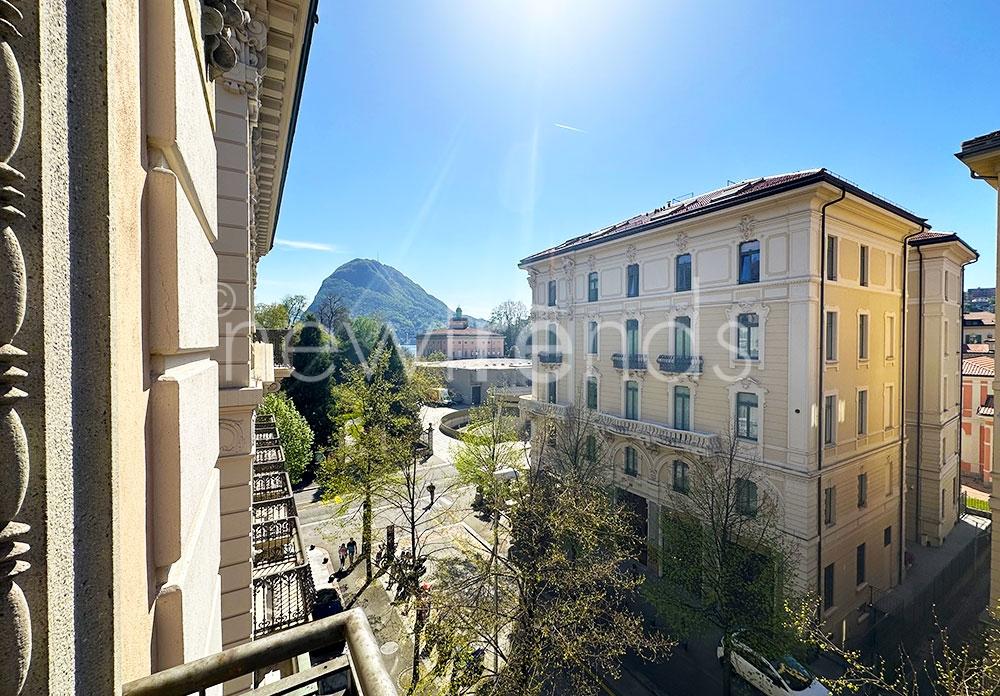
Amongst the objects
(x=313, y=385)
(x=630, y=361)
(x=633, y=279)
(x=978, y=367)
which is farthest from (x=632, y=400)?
(x=313, y=385)

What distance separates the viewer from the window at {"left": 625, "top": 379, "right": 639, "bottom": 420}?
1841 cm

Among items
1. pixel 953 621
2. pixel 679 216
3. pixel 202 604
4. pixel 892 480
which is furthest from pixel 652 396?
pixel 202 604

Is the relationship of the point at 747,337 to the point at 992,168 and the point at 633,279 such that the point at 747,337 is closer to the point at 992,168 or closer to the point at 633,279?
the point at 633,279

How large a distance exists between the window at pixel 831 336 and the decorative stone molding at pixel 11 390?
17048mm

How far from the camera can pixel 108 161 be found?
3.73 feet

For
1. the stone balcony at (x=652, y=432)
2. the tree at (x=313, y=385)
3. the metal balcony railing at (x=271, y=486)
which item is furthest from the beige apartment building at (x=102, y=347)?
the tree at (x=313, y=385)

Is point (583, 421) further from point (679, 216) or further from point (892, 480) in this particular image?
point (892, 480)

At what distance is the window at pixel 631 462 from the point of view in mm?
18312

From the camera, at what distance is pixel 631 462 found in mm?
18578

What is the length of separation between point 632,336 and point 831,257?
23.4 feet

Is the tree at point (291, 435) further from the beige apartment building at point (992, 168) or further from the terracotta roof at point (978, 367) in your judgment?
the terracotta roof at point (978, 367)

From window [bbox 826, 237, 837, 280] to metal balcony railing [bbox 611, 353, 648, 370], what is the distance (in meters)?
6.60

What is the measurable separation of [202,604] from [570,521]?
990cm

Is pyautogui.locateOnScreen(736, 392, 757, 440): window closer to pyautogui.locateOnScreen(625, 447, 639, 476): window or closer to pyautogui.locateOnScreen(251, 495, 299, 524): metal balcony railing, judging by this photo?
pyautogui.locateOnScreen(625, 447, 639, 476): window
